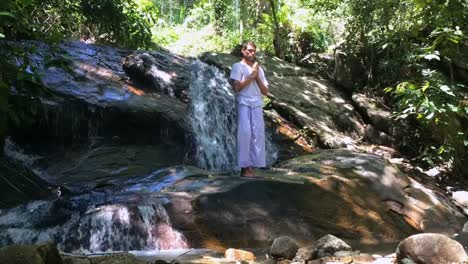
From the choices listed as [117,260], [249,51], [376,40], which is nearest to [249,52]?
[249,51]

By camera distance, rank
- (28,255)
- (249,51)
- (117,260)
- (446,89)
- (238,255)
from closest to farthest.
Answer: (28,255), (117,260), (238,255), (249,51), (446,89)

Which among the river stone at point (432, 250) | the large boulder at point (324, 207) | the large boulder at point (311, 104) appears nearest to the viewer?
the river stone at point (432, 250)

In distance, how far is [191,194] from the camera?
5172mm

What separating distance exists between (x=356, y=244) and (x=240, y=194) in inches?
50.4

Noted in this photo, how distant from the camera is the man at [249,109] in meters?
5.73

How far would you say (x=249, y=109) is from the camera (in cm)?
584

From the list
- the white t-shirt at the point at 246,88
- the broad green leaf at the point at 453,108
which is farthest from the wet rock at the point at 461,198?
the white t-shirt at the point at 246,88

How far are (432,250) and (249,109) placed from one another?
270 centimetres

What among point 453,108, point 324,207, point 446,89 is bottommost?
point 324,207

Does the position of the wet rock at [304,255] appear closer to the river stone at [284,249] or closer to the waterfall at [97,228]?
the river stone at [284,249]

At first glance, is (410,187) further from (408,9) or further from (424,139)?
(408,9)

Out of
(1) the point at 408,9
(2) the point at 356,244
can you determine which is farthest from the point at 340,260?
(1) the point at 408,9

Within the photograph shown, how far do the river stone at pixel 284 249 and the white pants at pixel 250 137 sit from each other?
5.51 feet

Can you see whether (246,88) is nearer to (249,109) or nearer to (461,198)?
(249,109)
